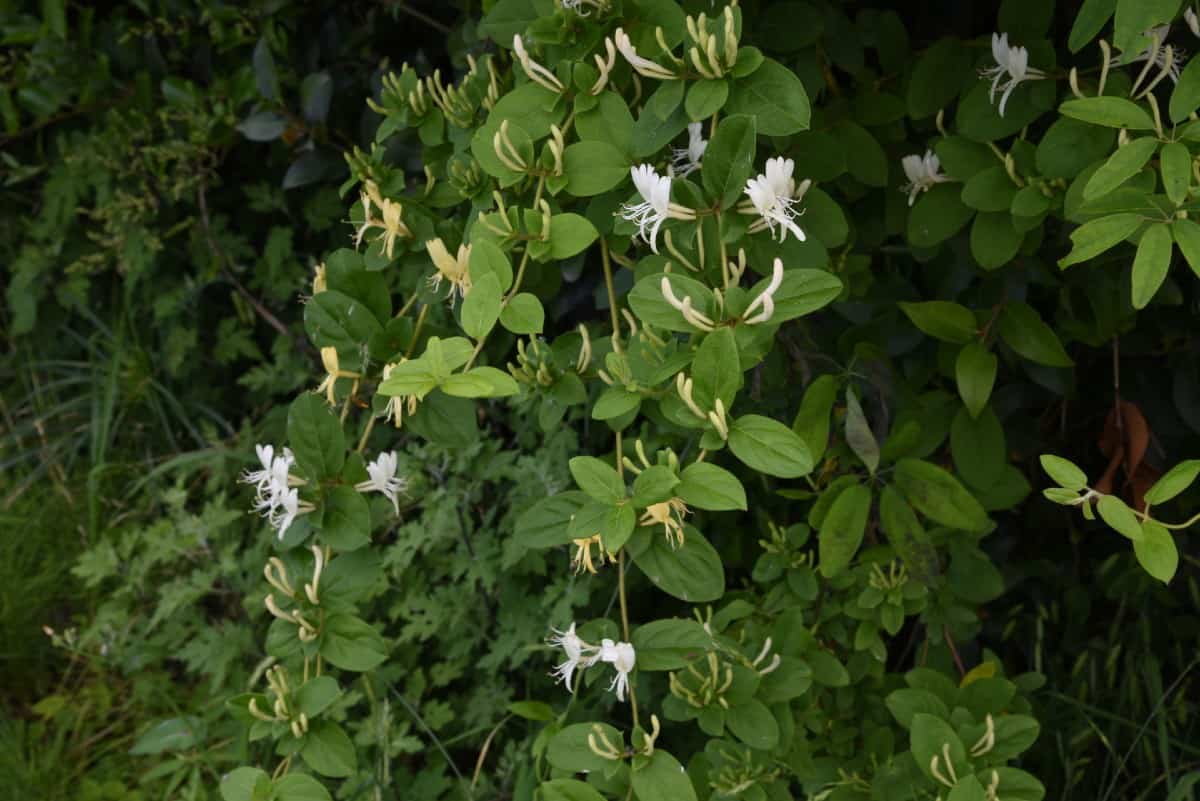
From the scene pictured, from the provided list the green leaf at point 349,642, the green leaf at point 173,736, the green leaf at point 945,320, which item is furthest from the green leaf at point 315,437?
the green leaf at point 173,736

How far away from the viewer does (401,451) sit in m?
1.85

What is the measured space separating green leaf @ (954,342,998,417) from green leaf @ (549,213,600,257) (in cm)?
47

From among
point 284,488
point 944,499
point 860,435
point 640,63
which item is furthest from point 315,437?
point 944,499

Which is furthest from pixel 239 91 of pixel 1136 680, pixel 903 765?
pixel 1136 680

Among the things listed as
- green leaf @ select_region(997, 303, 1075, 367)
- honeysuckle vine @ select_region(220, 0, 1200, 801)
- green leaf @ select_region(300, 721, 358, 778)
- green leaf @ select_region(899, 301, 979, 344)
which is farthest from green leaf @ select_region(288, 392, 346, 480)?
green leaf @ select_region(997, 303, 1075, 367)

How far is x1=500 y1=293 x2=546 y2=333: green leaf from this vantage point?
2.85 ft

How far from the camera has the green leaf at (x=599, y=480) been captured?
0.85 m

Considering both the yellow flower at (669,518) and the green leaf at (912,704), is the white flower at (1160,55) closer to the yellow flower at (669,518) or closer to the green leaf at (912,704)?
the yellow flower at (669,518)

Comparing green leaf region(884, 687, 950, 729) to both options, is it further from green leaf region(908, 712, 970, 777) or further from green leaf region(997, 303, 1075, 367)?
green leaf region(997, 303, 1075, 367)

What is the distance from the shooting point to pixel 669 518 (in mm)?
859

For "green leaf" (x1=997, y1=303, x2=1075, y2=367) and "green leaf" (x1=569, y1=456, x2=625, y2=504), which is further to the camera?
"green leaf" (x1=997, y1=303, x2=1075, y2=367)

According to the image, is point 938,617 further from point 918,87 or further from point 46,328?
point 46,328

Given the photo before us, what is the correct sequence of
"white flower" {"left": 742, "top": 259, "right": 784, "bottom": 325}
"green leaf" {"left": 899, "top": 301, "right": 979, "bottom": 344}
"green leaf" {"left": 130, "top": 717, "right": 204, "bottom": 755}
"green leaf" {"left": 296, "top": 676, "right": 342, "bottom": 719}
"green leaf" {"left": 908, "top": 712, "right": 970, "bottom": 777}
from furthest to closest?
"green leaf" {"left": 130, "top": 717, "right": 204, "bottom": 755} → "green leaf" {"left": 899, "top": 301, "right": 979, "bottom": 344} → "green leaf" {"left": 908, "top": 712, "right": 970, "bottom": 777} → "green leaf" {"left": 296, "top": 676, "right": 342, "bottom": 719} → "white flower" {"left": 742, "top": 259, "right": 784, "bottom": 325}

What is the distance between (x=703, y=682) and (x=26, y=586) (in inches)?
59.9
